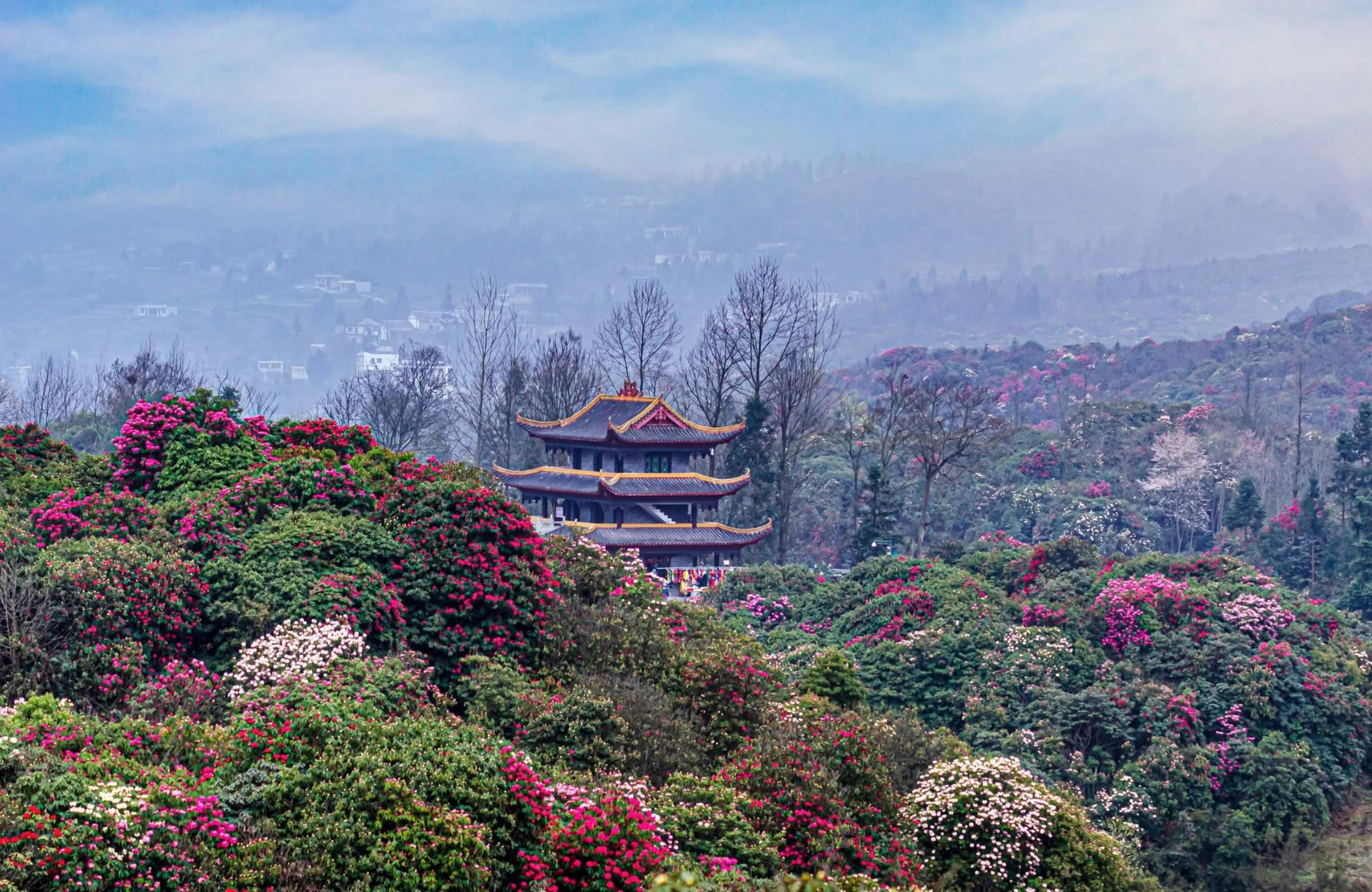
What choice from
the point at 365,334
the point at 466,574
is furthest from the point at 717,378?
the point at 365,334

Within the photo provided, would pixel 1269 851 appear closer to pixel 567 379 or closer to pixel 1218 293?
pixel 567 379

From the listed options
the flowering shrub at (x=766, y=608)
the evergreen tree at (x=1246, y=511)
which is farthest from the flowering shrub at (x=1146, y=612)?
the evergreen tree at (x=1246, y=511)

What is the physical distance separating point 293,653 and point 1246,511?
129 feet

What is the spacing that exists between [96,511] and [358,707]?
570 cm

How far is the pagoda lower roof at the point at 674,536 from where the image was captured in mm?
34281

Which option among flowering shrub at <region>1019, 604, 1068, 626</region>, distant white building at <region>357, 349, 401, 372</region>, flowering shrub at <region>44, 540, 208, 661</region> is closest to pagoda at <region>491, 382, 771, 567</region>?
flowering shrub at <region>1019, 604, 1068, 626</region>

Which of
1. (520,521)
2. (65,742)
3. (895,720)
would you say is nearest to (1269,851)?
(895,720)

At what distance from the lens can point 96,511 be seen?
14.5 m

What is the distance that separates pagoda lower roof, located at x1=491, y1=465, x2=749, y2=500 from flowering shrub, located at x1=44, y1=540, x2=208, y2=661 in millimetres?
21670

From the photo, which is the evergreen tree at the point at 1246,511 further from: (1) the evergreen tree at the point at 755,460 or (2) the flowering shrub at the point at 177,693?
(2) the flowering shrub at the point at 177,693

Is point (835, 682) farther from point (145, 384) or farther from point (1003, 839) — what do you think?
point (145, 384)

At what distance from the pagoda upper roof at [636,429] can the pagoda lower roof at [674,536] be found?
2318mm

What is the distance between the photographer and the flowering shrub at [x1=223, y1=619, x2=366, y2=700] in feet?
39.1

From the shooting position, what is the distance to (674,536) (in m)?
34.8
